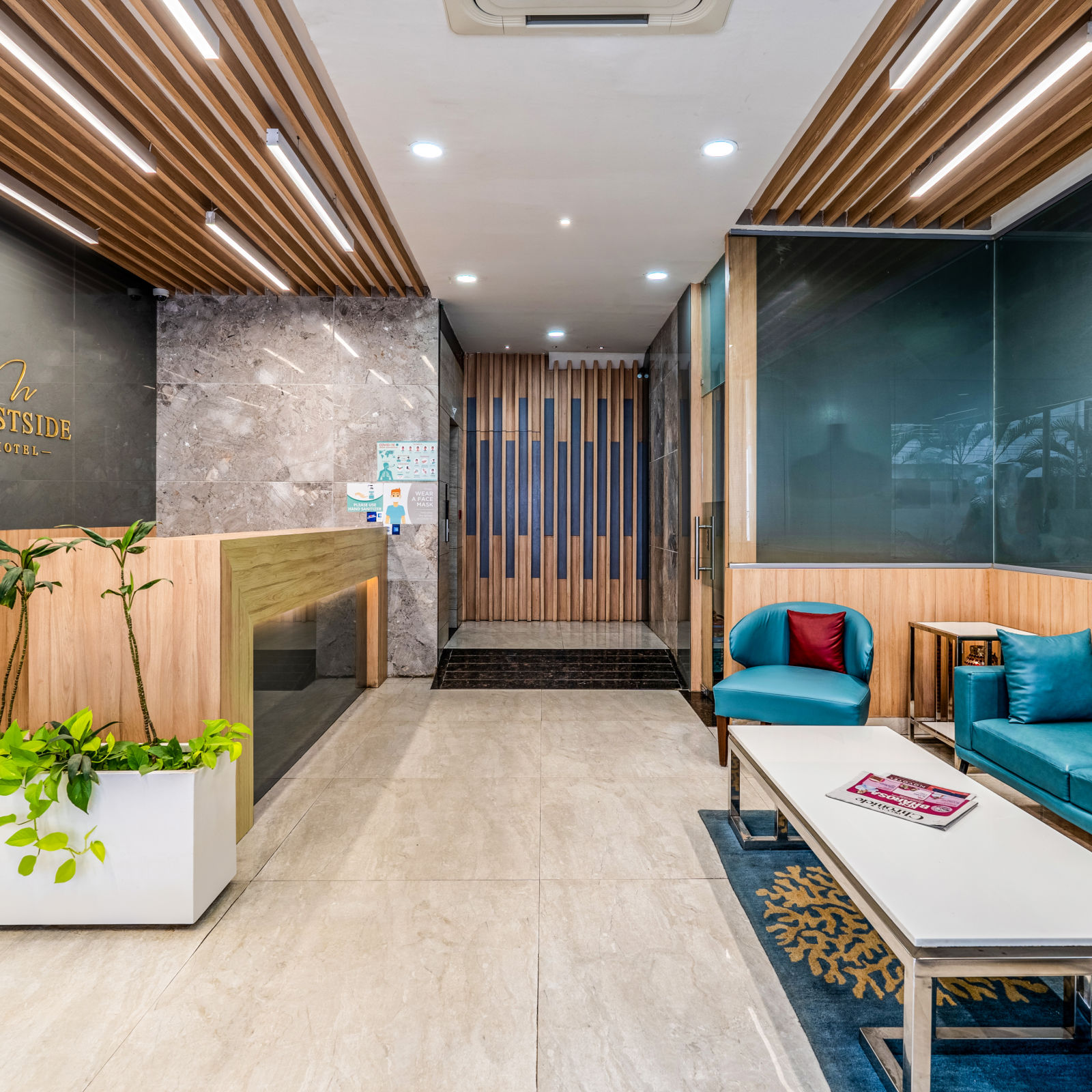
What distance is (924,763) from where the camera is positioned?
8.43ft

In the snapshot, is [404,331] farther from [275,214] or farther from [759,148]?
[759,148]

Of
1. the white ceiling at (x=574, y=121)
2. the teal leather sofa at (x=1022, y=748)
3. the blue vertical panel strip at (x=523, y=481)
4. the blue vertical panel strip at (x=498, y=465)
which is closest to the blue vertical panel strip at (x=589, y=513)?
the blue vertical panel strip at (x=523, y=481)

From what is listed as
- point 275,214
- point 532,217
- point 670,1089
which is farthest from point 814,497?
point 275,214

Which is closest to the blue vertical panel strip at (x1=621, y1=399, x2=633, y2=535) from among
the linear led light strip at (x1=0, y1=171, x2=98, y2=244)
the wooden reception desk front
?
the linear led light strip at (x1=0, y1=171, x2=98, y2=244)

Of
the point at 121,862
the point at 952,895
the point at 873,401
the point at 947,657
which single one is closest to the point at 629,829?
the point at 952,895

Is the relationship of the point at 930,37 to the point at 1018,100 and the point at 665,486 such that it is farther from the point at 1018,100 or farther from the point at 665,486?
the point at 665,486

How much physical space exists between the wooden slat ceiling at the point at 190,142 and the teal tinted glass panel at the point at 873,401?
279 cm

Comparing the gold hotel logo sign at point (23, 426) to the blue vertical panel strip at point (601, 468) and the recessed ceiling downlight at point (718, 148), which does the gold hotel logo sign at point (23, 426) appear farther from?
the blue vertical panel strip at point (601, 468)

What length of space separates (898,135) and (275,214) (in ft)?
11.8

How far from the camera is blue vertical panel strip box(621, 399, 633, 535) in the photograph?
834cm

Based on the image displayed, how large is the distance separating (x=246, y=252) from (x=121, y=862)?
398 centimetres

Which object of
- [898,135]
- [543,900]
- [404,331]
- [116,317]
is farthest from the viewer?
[404,331]

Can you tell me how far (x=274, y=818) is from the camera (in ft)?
10.4

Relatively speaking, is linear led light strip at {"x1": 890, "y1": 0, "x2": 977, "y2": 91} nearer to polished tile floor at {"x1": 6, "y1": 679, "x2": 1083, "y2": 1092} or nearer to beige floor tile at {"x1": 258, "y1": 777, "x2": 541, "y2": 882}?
polished tile floor at {"x1": 6, "y1": 679, "x2": 1083, "y2": 1092}
